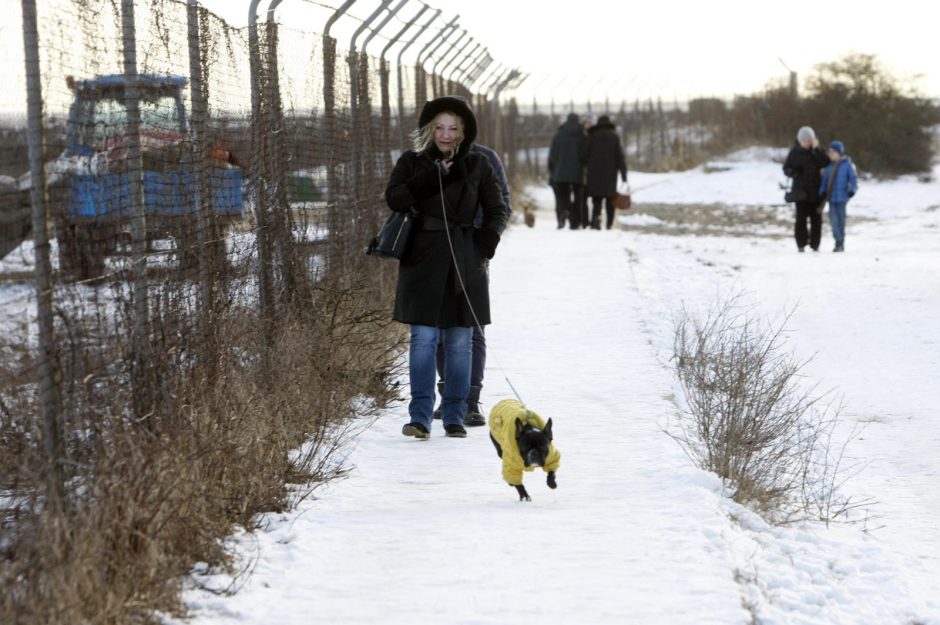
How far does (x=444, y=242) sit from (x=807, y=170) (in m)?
12.5

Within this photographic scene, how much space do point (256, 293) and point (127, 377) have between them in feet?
7.51

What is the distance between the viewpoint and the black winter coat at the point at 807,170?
18750 mm

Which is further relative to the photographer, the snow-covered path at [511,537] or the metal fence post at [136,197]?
the metal fence post at [136,197]

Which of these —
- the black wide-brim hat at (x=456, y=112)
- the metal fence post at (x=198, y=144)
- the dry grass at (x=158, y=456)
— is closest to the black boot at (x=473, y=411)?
the dry grass at (x=158, y=456)

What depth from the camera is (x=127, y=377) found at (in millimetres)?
5637

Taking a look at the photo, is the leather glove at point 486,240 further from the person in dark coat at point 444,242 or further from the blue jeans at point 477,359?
the blue jeans at point 477,359

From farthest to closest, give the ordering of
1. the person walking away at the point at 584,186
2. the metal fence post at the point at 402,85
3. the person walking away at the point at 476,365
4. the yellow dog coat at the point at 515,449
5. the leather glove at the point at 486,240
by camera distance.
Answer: the person walking away at the point at 584,186 → the metal fence post at the point at 402,85 → the person walking away at the point at 476,365 → the leather glove at the point at 486,240 → the yellow dog coat at the point at 515,449

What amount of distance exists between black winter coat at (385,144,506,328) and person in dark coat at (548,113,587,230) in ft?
46.5

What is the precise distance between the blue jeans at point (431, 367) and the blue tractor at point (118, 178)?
1118 millimetres

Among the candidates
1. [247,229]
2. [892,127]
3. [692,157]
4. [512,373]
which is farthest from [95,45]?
[692,157]

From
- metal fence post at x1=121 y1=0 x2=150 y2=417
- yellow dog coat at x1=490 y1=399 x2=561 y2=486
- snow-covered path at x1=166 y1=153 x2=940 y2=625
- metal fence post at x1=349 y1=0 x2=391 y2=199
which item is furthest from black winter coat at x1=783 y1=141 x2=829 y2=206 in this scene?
metal fence post at x1=121 y1=0 x2=150 y2=417

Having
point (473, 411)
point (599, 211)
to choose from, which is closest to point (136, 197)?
point (473, 411)

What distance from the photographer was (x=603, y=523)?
557 centimetres

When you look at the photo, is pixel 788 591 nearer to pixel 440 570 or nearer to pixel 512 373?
pixel 440 570
